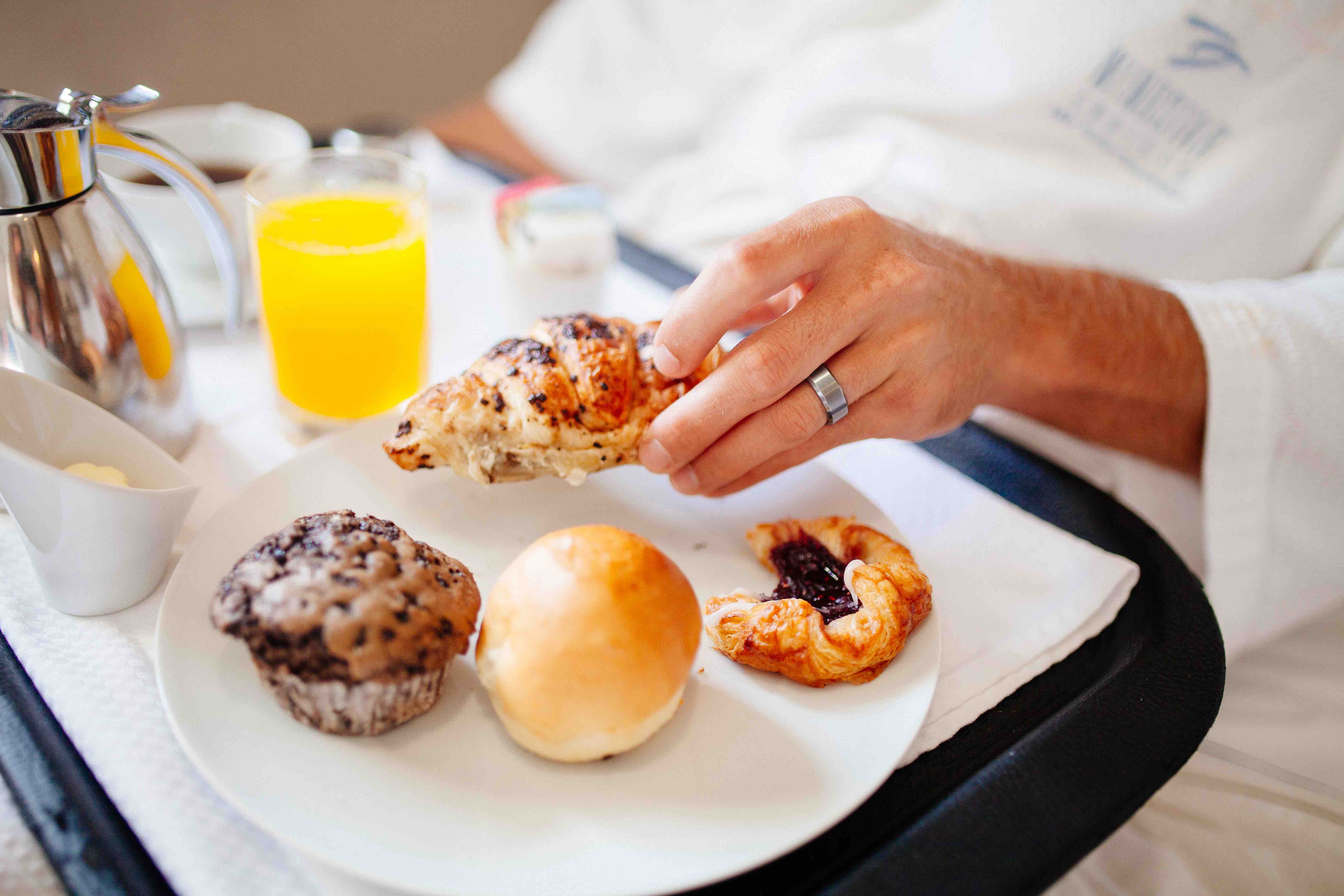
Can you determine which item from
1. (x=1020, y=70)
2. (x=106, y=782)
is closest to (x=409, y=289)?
(x=106, y=782)

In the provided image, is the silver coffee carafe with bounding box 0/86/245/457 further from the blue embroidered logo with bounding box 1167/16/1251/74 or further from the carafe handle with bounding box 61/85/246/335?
the blue embroidered logo with bounding box 1167/16/1251/74

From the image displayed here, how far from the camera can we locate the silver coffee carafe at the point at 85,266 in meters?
0.71

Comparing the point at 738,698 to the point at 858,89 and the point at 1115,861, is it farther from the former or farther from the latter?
the point at 858,89

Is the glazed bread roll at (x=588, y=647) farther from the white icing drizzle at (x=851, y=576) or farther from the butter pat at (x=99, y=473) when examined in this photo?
the butter pat at (x=99, y=473)

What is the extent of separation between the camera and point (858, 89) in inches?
57.6

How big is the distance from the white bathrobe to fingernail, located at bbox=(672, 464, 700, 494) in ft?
1.89

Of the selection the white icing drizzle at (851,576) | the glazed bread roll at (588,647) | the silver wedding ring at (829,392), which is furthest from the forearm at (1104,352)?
the glazed bread roll at (588,647)

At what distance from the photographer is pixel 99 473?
2.42 ft

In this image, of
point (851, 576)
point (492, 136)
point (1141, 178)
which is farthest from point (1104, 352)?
point (492, 136)

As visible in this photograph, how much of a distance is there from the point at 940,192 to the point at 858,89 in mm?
254

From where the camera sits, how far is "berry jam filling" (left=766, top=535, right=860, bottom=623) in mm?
782

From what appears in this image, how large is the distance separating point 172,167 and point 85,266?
0.55 feet

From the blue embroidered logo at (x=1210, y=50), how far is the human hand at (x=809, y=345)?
0.62m

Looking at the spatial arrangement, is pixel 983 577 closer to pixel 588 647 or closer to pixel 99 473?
pixel 588 647
